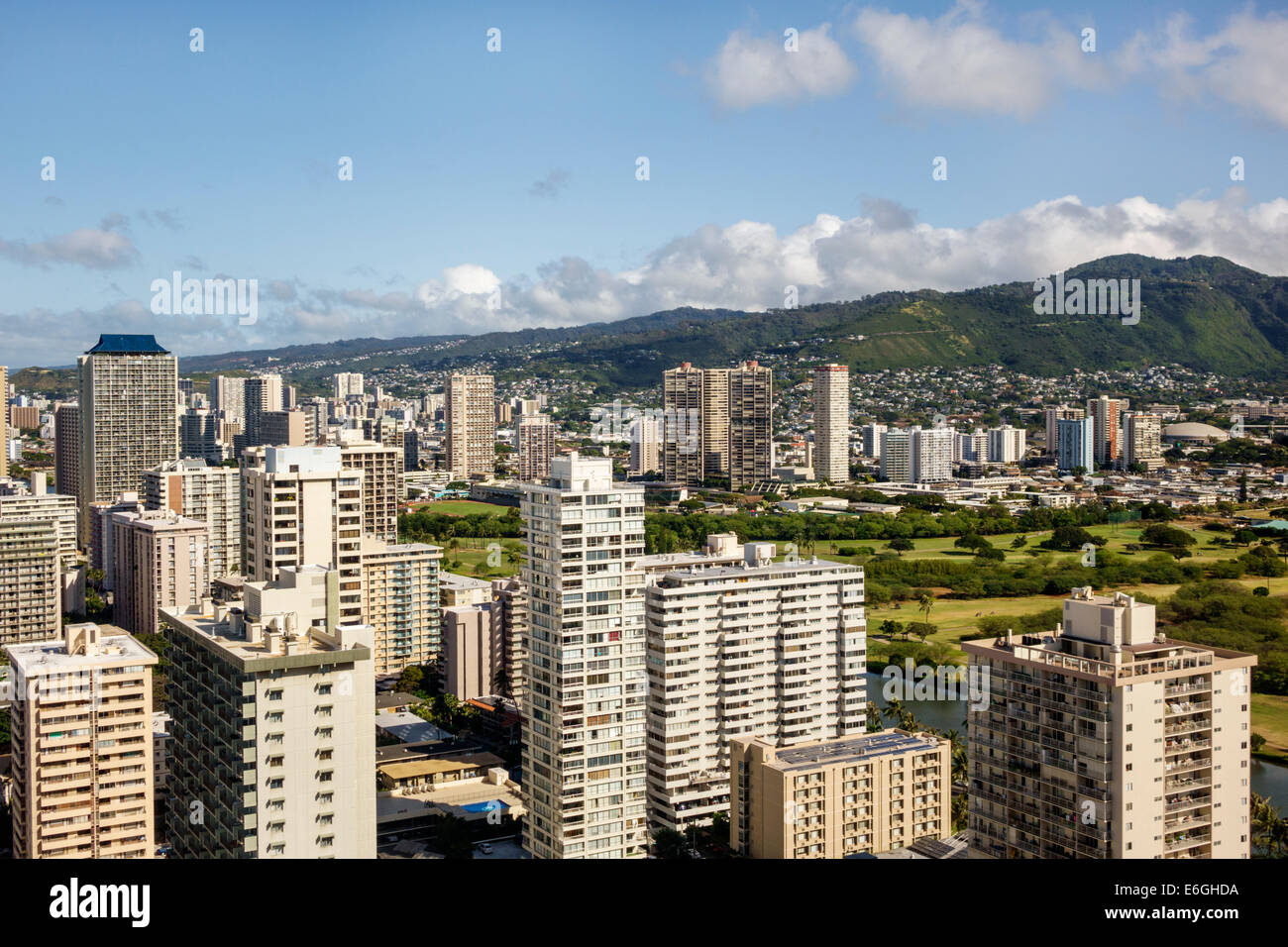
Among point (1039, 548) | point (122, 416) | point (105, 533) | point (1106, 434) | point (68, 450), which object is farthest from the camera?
point (1106, 434)

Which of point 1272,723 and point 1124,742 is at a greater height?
point 1124,742

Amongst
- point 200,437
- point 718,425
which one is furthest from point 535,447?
point 200,437

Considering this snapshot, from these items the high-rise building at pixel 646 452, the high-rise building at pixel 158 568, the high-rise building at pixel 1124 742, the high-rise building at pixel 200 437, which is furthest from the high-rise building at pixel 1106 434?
the high-rise building at pixel 1124 742

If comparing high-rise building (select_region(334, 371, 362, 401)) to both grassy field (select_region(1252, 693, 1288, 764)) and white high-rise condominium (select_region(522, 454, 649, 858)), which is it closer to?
grassy field (select_region(1252, 693, 1288, 764))

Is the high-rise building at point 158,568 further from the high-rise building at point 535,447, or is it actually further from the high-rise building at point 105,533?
the high-rise building at point 535,447

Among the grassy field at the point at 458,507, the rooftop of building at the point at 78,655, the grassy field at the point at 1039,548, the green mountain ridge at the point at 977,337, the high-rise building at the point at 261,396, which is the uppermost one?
the green mountain ridge at the point at 977,337

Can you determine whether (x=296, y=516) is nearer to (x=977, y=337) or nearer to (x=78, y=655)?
(x=78, y=655)
